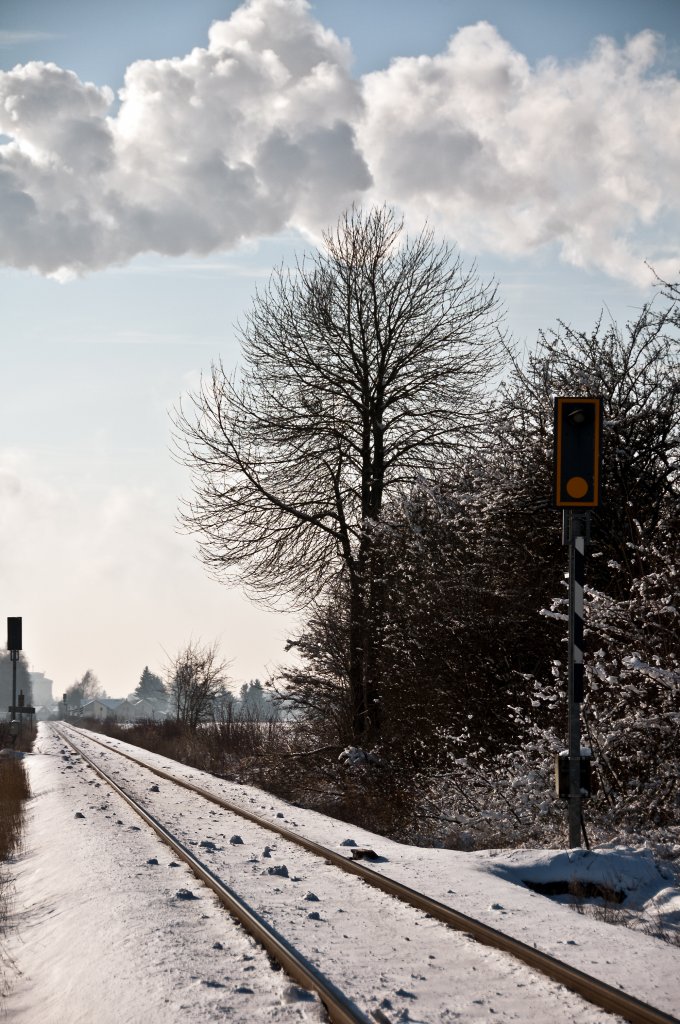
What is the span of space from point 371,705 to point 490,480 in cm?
704

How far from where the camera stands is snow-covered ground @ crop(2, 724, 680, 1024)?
494 centimetres

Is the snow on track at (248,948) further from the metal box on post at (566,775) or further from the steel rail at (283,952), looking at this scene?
the metal box on post at (566,775)

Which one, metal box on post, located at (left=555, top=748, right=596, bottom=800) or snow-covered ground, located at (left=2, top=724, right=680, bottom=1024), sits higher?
metal box on post, located at (left=555, top=748, right=596, bottom=800)

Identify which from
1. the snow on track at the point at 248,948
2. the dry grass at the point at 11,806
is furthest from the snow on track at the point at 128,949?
the dry grass at the point at 11,806

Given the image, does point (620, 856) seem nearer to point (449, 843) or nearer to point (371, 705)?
point (449, 843)

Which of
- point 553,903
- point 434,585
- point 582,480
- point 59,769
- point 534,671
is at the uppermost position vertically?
point 582,480

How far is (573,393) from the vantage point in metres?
13.2

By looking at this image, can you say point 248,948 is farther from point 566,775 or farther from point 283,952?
point 566,775

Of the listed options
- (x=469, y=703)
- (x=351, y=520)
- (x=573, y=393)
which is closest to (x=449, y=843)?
(x=469, y=703)

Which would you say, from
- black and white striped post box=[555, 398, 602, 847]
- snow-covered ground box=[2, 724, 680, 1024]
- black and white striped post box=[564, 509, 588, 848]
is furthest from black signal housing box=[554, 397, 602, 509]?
snow-covered ground box=[2, 724, 680, 1024]

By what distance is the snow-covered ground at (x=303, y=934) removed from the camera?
4.94 metres

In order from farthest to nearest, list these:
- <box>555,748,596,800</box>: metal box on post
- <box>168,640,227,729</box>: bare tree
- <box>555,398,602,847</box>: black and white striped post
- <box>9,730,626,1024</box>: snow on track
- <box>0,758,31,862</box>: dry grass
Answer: <box>168,640,227,729</box>: bare tree, <box>0,758,31,862</box>: dry grass, <box>555,398,602,847</box>: black and white striped post, <box>555,748,596,800</box>: metal box on post, <box>9,730,626,1024</box>: snow on track

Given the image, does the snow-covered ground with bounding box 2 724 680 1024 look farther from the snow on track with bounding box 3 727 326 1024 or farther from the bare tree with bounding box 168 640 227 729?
the bare tree with bounding box 168 640 227 729

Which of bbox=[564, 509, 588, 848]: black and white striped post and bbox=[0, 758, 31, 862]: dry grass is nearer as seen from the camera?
bbox=[564, 509, 588, 848]: black and white striped post
